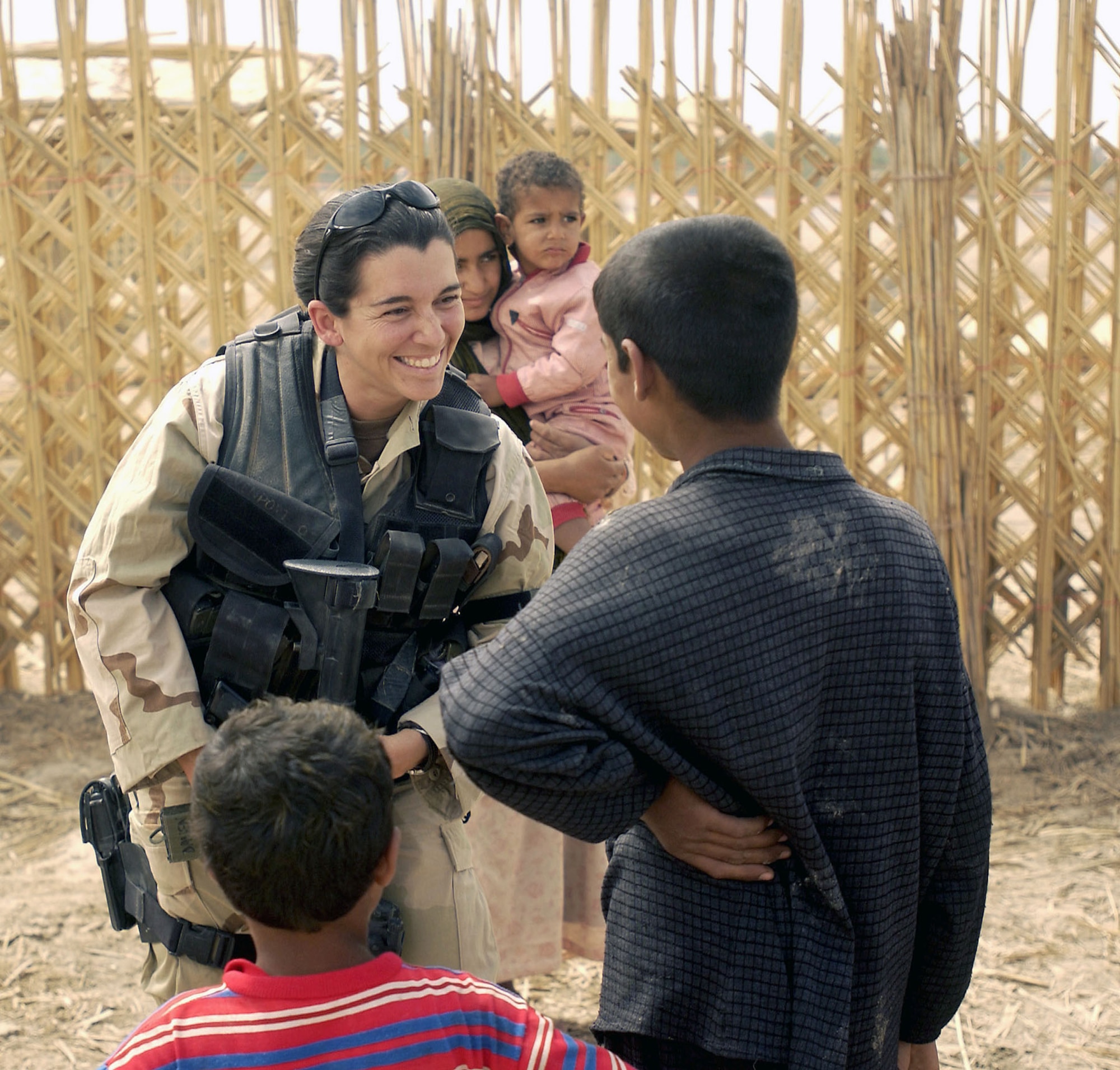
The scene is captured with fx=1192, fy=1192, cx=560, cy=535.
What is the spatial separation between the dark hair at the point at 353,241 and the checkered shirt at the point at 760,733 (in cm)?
75

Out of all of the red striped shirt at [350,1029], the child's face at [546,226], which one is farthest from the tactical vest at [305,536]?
the child's face at [546,226]

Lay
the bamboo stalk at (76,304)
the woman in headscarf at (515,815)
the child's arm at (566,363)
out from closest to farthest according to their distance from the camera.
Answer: the woman in headscarf at (515,815) → the child's arm at (566,363) → the bamboo stalk at (76,304)

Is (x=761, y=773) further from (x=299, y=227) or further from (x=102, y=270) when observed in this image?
(x=102, y=270)

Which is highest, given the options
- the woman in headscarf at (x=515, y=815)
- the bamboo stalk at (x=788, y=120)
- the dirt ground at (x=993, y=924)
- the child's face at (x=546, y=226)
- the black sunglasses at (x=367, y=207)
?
the bamboo stalk at (x=788, y=120)

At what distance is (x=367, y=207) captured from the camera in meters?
1.87

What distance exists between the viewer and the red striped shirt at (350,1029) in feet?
4.22

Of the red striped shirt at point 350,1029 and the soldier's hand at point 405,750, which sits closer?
the red striped shirt at point 350,1029

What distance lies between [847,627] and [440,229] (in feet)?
3.26

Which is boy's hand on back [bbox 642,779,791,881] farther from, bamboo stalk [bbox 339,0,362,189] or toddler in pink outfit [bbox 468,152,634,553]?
bamboo stalk [bbox 339,0,362,189]

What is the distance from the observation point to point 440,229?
194cm

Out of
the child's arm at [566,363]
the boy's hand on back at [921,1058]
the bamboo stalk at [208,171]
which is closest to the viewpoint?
the boy's hand on back at [921,1058]

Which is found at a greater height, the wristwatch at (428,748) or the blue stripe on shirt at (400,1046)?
the wristwatch at (428,748)

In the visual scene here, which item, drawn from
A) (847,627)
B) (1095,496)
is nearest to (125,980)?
(847,627)

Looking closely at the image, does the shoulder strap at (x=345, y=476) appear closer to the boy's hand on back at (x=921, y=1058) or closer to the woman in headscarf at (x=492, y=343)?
the woman in headscarf at (x=492, y=343)
